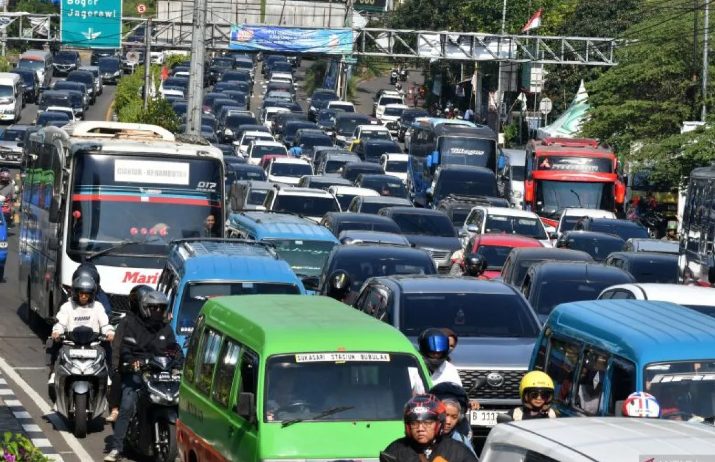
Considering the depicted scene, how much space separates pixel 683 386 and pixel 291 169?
1384 inches

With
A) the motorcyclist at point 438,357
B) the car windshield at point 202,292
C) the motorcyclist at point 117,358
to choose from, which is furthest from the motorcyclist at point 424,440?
the car windshield at point 202,292

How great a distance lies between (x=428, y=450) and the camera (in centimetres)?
884

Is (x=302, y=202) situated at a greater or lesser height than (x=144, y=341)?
lesser

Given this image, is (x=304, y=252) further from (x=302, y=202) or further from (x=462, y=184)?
(x=462, y=184)

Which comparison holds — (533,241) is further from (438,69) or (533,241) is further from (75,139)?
(438,69)

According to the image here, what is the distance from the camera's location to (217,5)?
2709 inches

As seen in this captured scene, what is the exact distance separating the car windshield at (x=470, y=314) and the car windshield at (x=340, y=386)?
4.14 m

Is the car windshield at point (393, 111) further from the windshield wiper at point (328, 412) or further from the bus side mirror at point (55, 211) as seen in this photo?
the windshield wiper at point (328, 412)

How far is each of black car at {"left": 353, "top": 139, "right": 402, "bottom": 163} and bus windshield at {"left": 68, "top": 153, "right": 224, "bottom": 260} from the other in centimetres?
3525

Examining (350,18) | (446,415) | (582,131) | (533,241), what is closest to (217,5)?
(350,18)

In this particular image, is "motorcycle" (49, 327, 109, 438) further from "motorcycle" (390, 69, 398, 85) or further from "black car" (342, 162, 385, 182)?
"motorcycle" (390, 69, 398, 85)

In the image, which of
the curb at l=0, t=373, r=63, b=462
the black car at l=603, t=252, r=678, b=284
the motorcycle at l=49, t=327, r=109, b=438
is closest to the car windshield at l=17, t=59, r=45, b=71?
the black car at l=603, t=252, r=678, b=284

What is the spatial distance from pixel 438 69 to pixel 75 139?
73.5 meters

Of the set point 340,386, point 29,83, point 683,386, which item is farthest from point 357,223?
point 29,83
